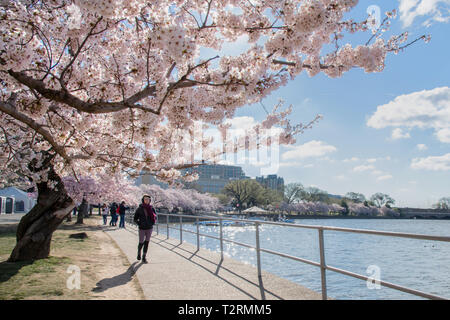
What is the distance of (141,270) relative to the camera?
706 centimetres

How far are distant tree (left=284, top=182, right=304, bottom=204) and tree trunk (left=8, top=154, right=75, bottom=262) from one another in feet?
353

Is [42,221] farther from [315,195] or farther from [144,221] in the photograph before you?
[315,195]

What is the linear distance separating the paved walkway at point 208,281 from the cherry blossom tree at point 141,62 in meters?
2.19

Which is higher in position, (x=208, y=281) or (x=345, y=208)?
(x=208, y=281)

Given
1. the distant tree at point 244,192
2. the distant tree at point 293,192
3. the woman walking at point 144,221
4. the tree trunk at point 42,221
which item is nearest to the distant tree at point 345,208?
the distant tree at point 293,192

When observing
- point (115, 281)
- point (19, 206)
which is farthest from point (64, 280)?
point (19, 206)

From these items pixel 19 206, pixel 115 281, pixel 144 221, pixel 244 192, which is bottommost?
pixel 115 281

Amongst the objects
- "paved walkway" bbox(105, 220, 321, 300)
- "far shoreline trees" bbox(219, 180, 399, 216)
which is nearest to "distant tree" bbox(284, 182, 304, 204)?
"far shoreline trees" bbox(219, 180, 399, 216)

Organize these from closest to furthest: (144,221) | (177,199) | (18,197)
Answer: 1. (144,221)
2. (18,197)
3. (177,199)

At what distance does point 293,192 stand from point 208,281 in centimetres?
11036

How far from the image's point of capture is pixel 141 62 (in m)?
4.61
